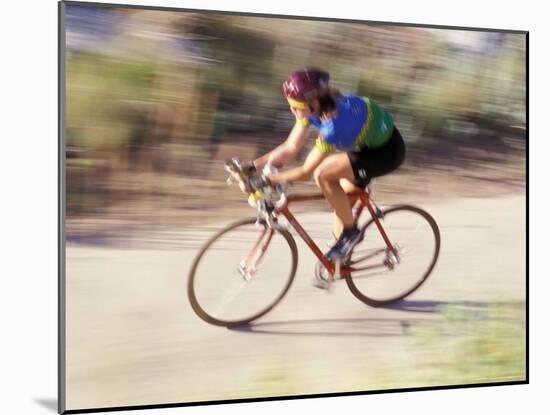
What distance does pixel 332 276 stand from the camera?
14.4 feet

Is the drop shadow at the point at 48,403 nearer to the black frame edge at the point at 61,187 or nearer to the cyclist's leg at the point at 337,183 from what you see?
the black frame edge at the point at 61,187

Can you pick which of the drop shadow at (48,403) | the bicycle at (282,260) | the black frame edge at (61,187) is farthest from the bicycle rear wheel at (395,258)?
the drop shadow at (48,403)

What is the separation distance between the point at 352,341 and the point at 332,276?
1.15 feet

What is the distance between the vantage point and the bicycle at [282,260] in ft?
13.8

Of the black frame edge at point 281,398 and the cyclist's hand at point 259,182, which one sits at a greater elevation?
the cyclist's hand at point 259,182

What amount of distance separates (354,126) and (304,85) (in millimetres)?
331

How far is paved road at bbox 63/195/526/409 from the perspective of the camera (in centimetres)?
403

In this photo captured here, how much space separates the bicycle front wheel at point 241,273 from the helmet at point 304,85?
65 centimetres

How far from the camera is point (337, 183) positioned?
438cm

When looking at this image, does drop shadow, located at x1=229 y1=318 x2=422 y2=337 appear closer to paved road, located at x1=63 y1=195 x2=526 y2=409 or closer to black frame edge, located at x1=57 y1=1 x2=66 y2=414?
paved road, located at x1=63 y1=195 x2=526 y2=409

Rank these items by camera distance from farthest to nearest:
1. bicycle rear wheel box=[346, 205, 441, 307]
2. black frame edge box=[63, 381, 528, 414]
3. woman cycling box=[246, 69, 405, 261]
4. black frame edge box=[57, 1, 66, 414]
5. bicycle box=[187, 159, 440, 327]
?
bicycle rear wheel box=[346, 205, 441, 307]
woman cycling box=[246, 69, 405, 261]
bicycle box=[187, 159, 440, 327]
black frame edge box=[63, 381, 528, 414]
black frame edge box=[57, 1, 66, 414]

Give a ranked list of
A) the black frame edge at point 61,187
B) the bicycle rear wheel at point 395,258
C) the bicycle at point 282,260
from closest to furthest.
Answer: the black frame edge at point 61,187 < the bicycle at point 282,260 < the bicycle rear wheel at point 395,258

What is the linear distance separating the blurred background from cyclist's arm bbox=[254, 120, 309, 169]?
0.10 ft

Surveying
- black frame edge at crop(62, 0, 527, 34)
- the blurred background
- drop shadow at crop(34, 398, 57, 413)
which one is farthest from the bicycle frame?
drop shadow at crop(34, 398, 57, 413)
